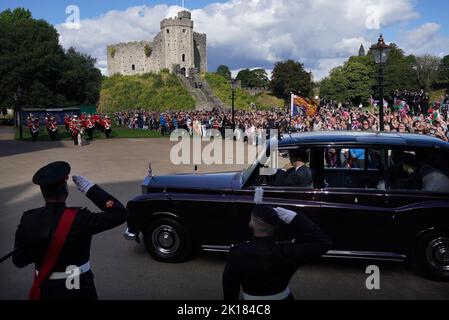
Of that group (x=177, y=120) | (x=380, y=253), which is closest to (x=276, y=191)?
(x=380, y=253)

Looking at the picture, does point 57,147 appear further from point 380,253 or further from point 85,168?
point 380,253

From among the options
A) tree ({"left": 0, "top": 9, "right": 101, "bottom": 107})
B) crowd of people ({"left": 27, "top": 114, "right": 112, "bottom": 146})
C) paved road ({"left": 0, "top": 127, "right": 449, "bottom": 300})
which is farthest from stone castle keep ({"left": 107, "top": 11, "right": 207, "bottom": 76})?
paved road ({"left": 0, "top": 127, "right": 449, "bottom": 300})

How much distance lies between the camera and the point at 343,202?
603cm

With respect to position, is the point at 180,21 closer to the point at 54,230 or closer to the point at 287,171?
the point at 287,171

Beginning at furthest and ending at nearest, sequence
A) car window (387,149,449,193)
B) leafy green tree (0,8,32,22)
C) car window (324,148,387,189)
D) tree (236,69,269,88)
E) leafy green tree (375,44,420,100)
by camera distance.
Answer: tree (236,69,269,88) → leafy green tree (375,44,420,100) → leafy green tree (0,8,32,22) → car window (324,148,387,189) → car window (387,149,449,193)

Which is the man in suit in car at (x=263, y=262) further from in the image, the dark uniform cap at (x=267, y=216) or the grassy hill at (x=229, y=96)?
the grassy hill at (x=229, y=96)

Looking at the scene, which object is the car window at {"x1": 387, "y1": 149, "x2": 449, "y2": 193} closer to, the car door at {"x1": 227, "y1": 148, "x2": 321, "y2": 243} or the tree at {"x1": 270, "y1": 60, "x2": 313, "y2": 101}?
the car door at {"x1": 227, "y1": 148, "x2": 321, "y2": 243}

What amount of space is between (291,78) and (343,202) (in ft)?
301

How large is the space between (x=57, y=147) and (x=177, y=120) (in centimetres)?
1260

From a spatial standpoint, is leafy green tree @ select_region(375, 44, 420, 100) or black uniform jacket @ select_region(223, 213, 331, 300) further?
leafy green tree @ select_region(375, 44, 420, 100)

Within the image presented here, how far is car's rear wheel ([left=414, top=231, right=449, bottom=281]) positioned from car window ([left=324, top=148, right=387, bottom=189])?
2.89 ft

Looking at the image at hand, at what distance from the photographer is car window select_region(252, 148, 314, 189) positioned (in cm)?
624

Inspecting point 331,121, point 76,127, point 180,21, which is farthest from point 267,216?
point 180,21

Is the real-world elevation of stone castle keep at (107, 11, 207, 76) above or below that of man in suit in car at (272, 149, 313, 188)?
above
